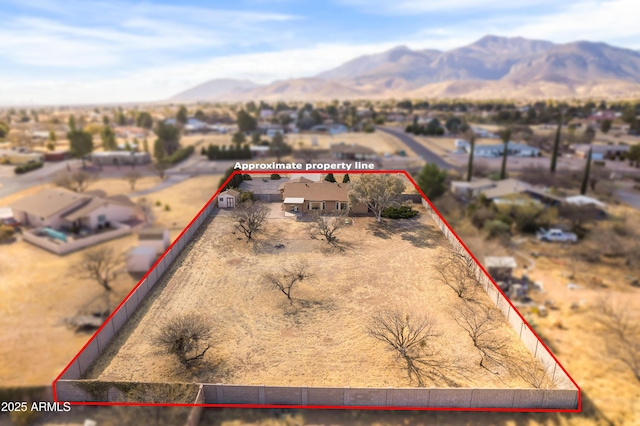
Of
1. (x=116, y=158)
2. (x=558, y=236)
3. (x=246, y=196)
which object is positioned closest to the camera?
(x=246, y=196)

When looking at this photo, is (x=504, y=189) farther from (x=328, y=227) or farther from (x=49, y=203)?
(x=49, y=203)

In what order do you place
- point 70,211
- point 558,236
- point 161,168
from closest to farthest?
point 558,236 → point 70,211 → point 161,168

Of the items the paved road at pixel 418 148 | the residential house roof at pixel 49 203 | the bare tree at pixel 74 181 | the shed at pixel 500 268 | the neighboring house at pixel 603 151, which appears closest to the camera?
the shed at pixel 500 268

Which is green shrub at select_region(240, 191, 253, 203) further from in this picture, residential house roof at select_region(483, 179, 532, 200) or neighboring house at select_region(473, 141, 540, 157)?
neighboring house at select_region(473, 141, 540, 157)

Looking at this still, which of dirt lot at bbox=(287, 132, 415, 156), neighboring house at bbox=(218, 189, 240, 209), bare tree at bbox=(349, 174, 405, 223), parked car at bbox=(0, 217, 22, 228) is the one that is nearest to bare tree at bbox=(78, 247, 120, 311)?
parked car at bbox=(0, 217, 22, 228)

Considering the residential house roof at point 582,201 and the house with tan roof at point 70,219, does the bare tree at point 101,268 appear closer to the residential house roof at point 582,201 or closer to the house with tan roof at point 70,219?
the house with tan roof at point 70,219

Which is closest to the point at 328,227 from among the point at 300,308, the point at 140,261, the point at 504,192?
the point at 300,308

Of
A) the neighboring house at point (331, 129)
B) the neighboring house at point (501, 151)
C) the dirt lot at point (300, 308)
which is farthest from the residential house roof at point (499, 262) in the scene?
the neighboring house at point (331, 129)
